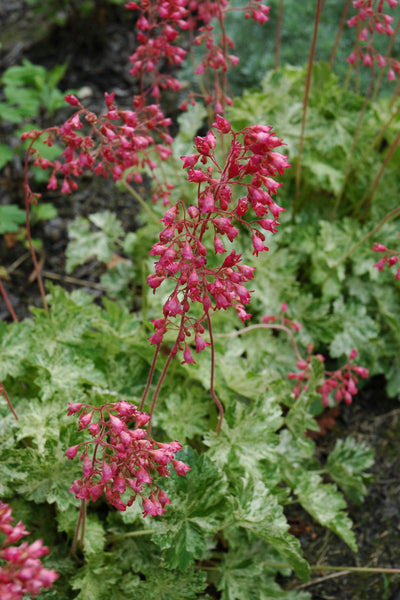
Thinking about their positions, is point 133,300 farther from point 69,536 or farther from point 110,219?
point 69,536

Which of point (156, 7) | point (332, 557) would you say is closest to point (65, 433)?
point (332, 557)

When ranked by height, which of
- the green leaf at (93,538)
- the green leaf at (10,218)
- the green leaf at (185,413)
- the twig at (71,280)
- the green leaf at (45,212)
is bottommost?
the green leaf at (93,538)

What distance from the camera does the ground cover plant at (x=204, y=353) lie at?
1.48 m

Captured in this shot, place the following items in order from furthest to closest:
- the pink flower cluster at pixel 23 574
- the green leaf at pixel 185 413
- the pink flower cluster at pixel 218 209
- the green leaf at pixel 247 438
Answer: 1. the green leaf at pixel 185 413
2. the green leaf at pixel 247 438
3. the pink flower cluster at pixel 218 209
4. the pink flower cluster at pixel 23 574

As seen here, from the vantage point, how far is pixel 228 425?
88.0 inches

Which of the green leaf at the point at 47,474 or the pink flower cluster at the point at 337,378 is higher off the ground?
the pink flower cluster at the point at 337,378

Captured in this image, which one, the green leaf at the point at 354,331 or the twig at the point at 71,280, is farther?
the twig at the point at 71,280

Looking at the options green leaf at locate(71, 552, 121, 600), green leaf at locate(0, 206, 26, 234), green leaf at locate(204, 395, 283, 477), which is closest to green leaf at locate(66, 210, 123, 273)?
green leaf at locate(0, 206, 26, 234)

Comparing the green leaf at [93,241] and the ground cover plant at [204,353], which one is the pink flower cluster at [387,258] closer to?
the ground cover plant at [204,353]

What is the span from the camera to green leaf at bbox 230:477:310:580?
6.34ft

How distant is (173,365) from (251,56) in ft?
8.85

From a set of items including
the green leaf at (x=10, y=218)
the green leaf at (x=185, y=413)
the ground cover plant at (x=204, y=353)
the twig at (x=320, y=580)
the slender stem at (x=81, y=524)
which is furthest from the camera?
the green leaf at (x=10, y=218)

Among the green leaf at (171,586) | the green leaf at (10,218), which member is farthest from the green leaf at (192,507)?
the green leaf at (10,218)

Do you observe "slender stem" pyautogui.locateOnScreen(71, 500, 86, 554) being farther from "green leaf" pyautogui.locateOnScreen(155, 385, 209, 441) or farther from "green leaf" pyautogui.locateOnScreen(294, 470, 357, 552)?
"green leaf" pyautogui.locateOnScreen(294, 470, 357, 552)
